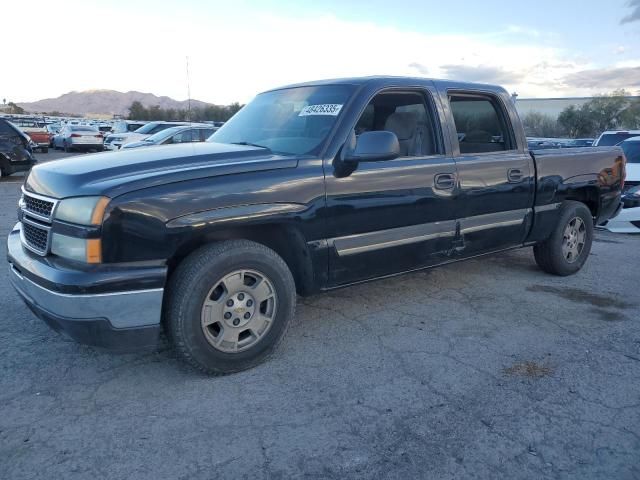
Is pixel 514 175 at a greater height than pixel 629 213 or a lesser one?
greater

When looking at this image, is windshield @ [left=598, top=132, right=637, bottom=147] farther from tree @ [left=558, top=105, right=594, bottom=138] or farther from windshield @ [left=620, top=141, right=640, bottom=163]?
tree @ [left=558, top=105, right=594, bottom=138]

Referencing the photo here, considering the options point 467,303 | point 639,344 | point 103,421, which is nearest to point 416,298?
point 467,303

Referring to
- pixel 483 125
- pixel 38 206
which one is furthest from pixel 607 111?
pixel 38 206

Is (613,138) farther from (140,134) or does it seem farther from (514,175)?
(140,134)

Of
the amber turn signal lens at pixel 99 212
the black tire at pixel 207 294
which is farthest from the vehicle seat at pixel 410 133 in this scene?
the amber turn signal lens at pixel 99 212

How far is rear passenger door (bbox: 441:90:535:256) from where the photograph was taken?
4457 mm

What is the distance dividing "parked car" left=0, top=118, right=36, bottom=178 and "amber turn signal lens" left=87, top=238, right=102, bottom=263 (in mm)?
13094

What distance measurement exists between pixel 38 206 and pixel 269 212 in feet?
4.66

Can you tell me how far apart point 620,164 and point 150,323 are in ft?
17.6

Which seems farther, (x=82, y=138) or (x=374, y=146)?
(x=82, y=138)

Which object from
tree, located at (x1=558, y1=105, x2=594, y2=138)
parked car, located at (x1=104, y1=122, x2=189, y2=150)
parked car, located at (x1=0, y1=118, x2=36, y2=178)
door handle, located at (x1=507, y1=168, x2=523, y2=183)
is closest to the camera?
door handle, located at (x1=507, y1=168, x2=523, y2=183)

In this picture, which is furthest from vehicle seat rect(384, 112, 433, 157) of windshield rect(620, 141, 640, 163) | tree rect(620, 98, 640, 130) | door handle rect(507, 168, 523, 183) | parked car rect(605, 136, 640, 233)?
tree rect(620, 98, 640, 130)

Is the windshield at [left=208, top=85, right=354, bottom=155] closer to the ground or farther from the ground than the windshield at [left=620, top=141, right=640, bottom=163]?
farther from the ground

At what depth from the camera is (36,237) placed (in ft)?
10.7
